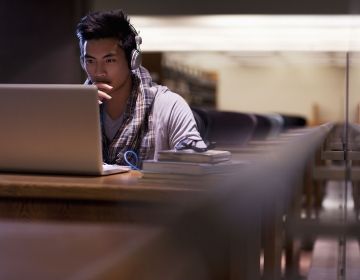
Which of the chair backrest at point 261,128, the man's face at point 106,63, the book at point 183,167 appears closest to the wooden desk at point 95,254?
the book at point 183,167

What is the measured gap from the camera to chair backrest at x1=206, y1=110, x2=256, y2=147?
2.29 m

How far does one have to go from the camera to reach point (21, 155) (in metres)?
1.36

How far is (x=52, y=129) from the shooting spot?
1.30 m

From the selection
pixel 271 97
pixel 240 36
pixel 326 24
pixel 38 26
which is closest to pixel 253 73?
pixel 271 97

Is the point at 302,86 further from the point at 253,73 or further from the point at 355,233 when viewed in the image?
the point at 355,233

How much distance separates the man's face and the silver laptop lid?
48cm

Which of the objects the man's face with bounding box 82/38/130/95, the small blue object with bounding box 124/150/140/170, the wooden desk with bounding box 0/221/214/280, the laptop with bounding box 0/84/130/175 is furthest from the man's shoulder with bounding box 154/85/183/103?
the wooden desk with bounding box 0/221/214/280

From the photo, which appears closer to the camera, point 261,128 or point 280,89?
point 261,128

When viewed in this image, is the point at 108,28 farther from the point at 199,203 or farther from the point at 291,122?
the point at 291,122

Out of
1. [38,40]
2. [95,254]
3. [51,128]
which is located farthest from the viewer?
[38,40]

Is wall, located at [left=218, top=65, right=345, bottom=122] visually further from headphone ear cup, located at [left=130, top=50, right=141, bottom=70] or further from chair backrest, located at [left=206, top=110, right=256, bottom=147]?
headphone ear cup, located at [left=130, top=50, right=141, bottom=70]

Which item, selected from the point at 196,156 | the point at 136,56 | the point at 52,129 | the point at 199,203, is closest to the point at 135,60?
the point at 136,56

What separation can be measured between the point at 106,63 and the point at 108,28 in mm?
121

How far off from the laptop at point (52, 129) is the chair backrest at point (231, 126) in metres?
0.97
